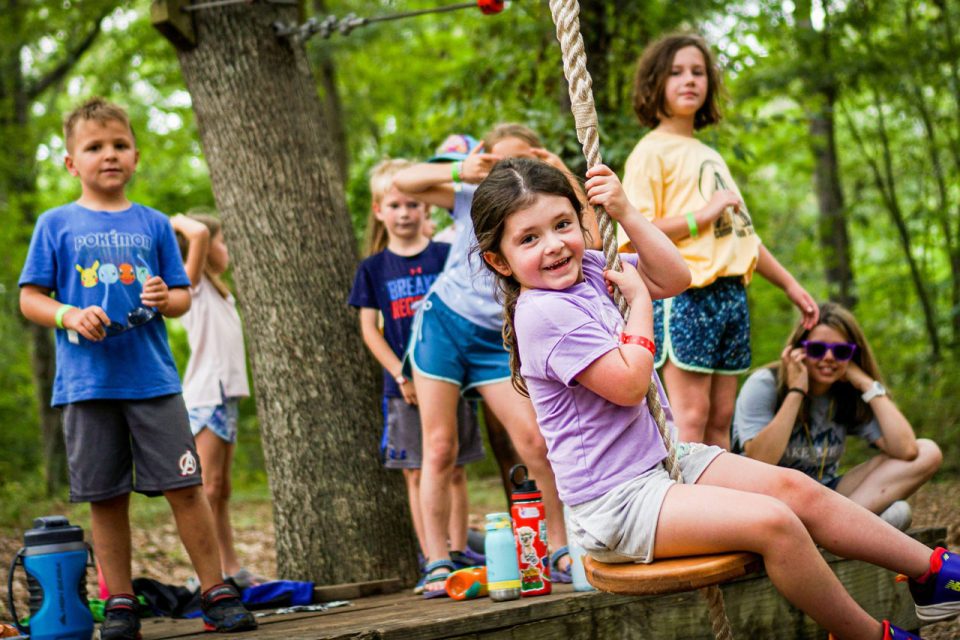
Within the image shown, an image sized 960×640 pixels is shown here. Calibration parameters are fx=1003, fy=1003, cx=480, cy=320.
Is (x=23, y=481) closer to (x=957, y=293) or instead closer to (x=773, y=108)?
(x=957, y=293)

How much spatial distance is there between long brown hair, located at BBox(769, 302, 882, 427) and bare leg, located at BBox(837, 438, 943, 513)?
0.25m

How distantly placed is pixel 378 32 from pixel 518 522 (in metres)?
10.4

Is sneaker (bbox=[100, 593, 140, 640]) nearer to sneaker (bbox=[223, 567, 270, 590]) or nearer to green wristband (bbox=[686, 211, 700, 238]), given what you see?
sneaker (bbox=[223, 567, 270, 590])

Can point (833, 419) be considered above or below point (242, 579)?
above

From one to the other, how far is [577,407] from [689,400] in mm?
1414

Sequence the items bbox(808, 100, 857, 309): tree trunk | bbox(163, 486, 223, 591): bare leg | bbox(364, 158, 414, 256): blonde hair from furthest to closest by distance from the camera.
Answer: bbox(808, 100, 857, 309): tree trunk → bbox(364, 158, 414, 256): blonde hair → bbox(163, 486, 223, 591): bare leg

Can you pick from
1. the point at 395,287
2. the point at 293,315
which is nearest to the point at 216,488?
the point at 293,315

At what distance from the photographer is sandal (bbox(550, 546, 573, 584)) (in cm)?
398

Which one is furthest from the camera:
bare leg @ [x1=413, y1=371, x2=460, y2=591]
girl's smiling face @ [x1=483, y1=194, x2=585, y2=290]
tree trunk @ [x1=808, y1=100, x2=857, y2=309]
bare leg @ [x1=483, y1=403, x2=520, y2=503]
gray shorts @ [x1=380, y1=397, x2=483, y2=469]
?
tree trunk @ [x1=808, y1=100, x2=857, y2=309]

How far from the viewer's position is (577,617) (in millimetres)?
3375

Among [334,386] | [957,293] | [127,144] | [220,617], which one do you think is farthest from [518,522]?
[957,293]

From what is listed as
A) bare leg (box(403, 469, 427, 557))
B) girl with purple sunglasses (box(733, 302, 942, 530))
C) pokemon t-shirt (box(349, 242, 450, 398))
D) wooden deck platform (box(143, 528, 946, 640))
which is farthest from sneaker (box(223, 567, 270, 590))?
girl with purple sunglasses (box(733, 302, 942, 530))

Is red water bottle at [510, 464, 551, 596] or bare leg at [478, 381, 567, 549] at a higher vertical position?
bare leg at [478, 381, 567, 549]

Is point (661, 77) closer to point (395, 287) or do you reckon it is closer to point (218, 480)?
point (395, 287)
